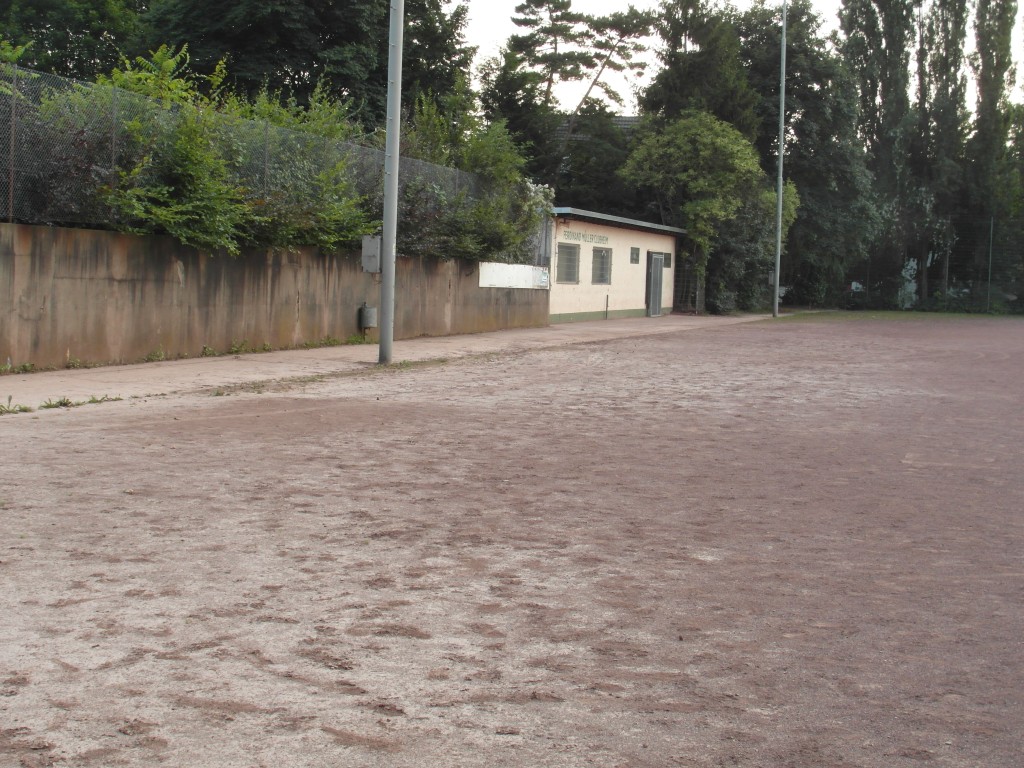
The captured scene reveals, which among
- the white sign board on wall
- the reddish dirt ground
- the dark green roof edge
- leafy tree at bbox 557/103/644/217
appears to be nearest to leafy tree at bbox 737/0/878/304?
leafy tree at bbox 557/103/644/217

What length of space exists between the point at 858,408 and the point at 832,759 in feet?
34.8

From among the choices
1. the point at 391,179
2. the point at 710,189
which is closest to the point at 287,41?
the point at 710,189

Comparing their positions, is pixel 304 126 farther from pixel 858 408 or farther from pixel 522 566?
pixel 522 566

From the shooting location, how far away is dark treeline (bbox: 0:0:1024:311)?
37.7 metres

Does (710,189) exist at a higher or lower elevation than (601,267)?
higher

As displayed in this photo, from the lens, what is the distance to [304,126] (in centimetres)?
2217

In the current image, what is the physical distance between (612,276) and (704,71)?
13.6 m

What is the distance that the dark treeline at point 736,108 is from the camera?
37.7 meters

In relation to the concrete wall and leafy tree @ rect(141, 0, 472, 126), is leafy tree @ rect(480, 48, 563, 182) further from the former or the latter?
the concrete wall

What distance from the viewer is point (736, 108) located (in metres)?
47.1

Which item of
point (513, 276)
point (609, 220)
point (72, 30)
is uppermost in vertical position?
point (72, 30)

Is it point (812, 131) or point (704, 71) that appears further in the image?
point (812, 131)

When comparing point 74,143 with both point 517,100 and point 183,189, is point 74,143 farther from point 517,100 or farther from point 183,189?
point 517,100

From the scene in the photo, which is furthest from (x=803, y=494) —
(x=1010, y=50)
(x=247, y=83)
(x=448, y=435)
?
(x=1010, y=50)
